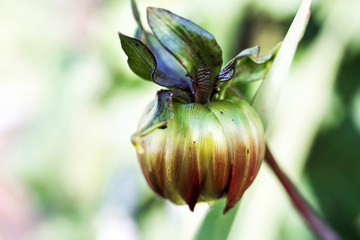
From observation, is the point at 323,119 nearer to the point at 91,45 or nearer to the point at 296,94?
the point at 296,94

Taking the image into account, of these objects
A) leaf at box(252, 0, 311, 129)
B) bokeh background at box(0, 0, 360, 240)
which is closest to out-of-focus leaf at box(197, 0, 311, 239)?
leaf at box(252, 0, 311, 129)

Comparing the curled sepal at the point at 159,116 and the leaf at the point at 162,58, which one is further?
the leaf at the point at 162,58

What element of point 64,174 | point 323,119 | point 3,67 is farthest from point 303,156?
point 3,67

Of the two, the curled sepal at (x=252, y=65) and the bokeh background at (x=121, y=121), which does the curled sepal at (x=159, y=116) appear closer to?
the curled sepal at (x=252, y=65)

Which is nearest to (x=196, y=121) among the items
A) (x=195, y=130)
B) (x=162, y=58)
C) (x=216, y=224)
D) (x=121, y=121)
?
(x=195, y=130)

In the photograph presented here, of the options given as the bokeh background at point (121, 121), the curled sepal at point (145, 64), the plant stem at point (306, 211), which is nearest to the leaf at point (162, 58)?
the curled sepal at point (145, 64)

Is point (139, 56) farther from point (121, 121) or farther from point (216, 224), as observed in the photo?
point (121, 121)
